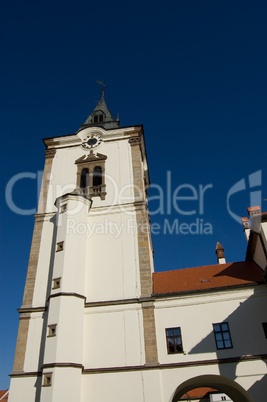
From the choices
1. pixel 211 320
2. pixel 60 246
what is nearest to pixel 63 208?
pixel 60 246

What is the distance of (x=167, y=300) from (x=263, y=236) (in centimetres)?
605

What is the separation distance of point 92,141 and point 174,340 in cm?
1696

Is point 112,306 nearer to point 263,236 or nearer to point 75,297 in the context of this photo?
point 75,297

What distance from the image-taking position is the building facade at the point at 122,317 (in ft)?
53.8

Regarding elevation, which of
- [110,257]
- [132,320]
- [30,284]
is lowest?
[132,320]

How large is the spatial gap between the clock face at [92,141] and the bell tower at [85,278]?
17.3 inches

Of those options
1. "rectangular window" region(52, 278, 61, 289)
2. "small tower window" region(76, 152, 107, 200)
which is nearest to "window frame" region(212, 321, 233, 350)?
"rectangular window" region(52, 278, 61, 289)

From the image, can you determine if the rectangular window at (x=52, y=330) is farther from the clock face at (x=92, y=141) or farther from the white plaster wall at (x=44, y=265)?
the clock face at (x=92, y=141)

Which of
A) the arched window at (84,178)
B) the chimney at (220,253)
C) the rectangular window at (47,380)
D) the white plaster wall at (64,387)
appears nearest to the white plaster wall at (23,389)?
the rectangular window at (47,380)

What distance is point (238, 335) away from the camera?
55.7 feet

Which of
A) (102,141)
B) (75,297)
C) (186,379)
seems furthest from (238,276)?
(102,141)

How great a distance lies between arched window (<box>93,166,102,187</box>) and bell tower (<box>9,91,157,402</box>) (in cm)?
8

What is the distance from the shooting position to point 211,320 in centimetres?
1777

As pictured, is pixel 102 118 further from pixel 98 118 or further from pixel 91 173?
pixel 91 173
